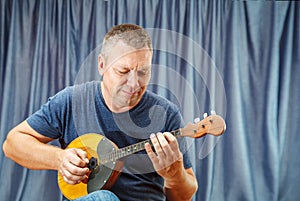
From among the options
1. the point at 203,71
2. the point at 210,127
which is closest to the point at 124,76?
the point at 210,127

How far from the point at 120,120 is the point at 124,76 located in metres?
0.17

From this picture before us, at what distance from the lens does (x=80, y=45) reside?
2.13 metres

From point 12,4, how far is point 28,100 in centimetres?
56

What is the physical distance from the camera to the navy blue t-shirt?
4.58ft

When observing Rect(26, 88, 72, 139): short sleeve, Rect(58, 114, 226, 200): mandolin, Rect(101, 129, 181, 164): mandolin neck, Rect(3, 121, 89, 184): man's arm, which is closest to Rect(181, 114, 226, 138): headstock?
Rect(58, 114, 226, 200): mandolin

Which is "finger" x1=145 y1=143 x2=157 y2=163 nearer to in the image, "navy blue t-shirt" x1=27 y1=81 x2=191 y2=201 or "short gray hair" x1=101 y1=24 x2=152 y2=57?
"navy blue t-shirt" x1=27 y1=81 x2=191 y2=201

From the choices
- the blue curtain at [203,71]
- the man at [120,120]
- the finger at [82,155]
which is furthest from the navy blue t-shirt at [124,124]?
the blue curtain at [203,71]

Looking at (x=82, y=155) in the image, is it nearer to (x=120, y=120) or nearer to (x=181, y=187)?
(x=120, y=120)

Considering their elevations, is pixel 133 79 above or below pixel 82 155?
above

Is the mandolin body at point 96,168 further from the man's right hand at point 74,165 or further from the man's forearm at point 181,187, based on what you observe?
the man's forearm at point 181,187

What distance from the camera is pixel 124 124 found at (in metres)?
1.42

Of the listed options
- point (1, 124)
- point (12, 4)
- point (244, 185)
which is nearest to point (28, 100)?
point (1, 124)

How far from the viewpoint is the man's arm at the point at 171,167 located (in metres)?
1.20

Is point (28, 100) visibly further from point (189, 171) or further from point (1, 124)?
point (189, 171)
